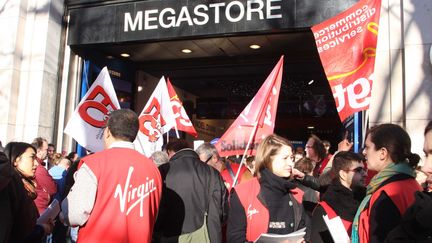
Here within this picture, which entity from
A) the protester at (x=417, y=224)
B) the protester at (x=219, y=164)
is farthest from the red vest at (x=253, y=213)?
the protester at (x=219, y=164)

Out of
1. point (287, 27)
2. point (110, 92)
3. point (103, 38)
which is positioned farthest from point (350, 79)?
point (103, 38)

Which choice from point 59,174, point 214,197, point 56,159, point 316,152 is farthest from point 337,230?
point 56,159

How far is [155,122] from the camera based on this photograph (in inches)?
292

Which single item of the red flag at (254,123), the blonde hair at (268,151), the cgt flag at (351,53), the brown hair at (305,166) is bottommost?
the brown hair at (305,166)

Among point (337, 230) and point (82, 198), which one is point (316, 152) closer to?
point (337, 230)

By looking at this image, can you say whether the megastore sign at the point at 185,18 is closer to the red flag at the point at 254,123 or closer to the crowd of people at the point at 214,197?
the red flag at the point at 254,123

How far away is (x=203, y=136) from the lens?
14.6 m

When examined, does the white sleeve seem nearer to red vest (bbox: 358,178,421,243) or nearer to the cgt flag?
red vest (bbox: 358,178,421,243)

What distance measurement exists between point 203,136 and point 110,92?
8.07 m

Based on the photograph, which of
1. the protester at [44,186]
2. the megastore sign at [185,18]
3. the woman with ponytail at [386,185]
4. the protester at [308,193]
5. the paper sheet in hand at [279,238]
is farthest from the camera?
the megastore sign at [185,18]

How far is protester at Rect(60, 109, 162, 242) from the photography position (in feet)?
9.05

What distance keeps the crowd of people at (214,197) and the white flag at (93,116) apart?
2415 mm

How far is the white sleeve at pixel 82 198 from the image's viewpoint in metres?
2.73

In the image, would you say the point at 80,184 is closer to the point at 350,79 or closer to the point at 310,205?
the point at 310,205
